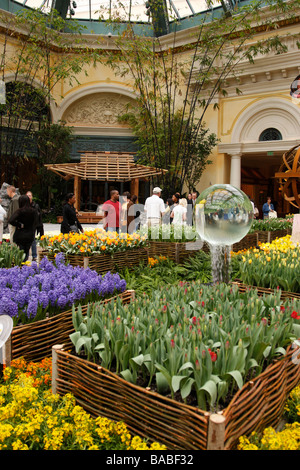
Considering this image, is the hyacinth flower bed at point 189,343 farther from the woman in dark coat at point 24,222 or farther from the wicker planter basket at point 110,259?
the woman in dark coat at point 24,222

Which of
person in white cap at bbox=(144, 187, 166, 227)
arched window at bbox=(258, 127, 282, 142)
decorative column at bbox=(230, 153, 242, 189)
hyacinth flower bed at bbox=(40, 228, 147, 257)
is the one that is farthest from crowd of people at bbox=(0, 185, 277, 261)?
arched window at bbox=(258, 127, 282, 142)

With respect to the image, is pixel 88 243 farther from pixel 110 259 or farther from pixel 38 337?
pixel 38 337

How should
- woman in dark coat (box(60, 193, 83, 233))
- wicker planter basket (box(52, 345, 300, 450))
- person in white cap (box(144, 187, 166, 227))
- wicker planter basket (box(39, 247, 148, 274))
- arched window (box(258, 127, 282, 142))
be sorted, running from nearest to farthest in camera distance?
wicker planter basket (box(52, 345, 300, 450))
wicker planter basket (box(39, 247, 148, 274))
woman in dark coat (box(60, 193, 83, 233))
person in white cap (box(144, 187, 166, 227))
arched window (box(258, 127, 282, 142))

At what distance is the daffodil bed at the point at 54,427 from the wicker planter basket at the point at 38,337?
45cm

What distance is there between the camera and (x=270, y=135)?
17.4 meters

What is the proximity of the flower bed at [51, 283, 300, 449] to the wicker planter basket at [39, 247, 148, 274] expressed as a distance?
10.3 ft

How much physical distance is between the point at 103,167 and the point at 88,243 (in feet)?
26.7

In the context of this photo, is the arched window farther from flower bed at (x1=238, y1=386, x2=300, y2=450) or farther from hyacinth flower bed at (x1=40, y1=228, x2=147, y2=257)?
flower bed at (x1=238, y1=386, x2=300, y2=450)

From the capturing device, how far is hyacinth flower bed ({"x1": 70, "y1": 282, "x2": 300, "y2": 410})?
1.78m

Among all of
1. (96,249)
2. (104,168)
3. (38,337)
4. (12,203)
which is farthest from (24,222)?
(104,168)

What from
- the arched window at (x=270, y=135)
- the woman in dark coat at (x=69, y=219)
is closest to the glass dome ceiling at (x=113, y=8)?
the arched window at (x=270, y=135)

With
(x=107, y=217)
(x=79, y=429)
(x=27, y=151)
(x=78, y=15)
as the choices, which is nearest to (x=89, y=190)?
(x=27, y=151)

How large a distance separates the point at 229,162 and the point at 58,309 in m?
17.3

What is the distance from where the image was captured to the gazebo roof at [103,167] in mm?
13312
